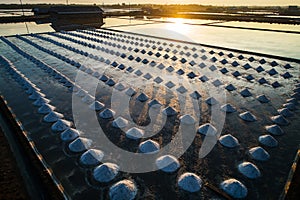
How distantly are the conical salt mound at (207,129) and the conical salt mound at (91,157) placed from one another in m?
2.10

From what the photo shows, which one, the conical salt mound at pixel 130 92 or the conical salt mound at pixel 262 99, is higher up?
the conical salt mound at pixel 262 99

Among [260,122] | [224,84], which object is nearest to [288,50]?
[224,84]

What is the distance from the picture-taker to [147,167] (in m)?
3.83

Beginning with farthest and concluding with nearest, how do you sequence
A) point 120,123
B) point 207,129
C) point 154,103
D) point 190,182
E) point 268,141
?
point 154,103, point 120,123, point 207,129, point 268,141, point 190,182

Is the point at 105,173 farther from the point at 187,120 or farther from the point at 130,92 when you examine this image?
the point at 130,92

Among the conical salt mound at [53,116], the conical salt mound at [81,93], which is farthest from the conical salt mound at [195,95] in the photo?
the conical salt mound at [53,116]

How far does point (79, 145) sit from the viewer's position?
4.25 m

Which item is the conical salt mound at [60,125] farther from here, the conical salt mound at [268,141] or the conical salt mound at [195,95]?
the conical salt mound at [268,141]

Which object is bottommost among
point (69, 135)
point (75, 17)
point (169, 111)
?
point (69, 135)

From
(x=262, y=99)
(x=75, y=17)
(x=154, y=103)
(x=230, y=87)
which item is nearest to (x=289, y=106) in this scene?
(x=262, y=99)

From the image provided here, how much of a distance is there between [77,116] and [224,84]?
468cm

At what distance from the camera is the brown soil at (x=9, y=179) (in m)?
3.10

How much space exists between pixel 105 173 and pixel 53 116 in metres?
2.45

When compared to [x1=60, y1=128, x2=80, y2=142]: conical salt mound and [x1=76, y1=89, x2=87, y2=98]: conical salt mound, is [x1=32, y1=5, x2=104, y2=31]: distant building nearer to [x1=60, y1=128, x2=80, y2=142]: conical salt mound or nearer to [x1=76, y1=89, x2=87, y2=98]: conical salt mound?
[x1=76, y1=89, x2=87, y2=98]: conical salt mound
